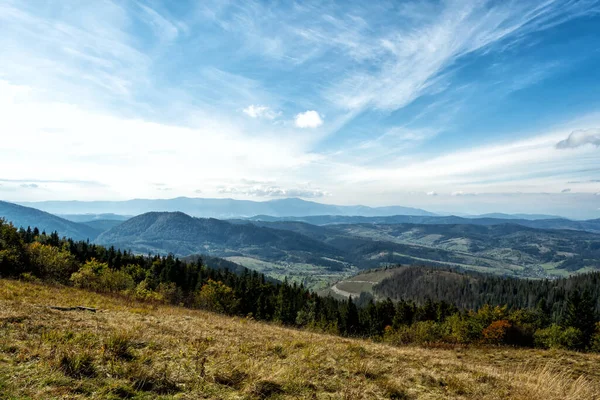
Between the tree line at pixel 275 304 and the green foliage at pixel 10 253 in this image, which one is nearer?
the green foliage at pixel 10 253

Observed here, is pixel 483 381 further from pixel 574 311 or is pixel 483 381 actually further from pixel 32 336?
pixel 574 311

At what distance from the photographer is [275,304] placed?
10188 centimetres

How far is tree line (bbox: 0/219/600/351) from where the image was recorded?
56.8 metres

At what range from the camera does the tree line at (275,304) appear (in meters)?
56.8

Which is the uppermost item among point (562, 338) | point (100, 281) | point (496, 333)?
point (100, 281)

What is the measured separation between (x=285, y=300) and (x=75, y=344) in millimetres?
97643

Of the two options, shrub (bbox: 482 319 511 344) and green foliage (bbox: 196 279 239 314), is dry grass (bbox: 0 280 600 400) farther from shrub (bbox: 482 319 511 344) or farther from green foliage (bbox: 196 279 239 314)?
green foliage (bbox: 196 279 239 314)

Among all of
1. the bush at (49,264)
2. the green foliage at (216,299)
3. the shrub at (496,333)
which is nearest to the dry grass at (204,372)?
the bush at (49,264)

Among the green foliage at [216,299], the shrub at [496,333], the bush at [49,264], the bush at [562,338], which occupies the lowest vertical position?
the bush at [562,338]

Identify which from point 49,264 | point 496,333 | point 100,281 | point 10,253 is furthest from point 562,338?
point 10,253

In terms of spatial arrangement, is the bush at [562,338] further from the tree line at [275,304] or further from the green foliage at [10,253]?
the green foliage at [10,253]

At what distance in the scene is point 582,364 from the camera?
58.9 ft

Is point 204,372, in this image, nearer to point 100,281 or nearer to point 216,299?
point 100,281

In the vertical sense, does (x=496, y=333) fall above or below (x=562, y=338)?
above
